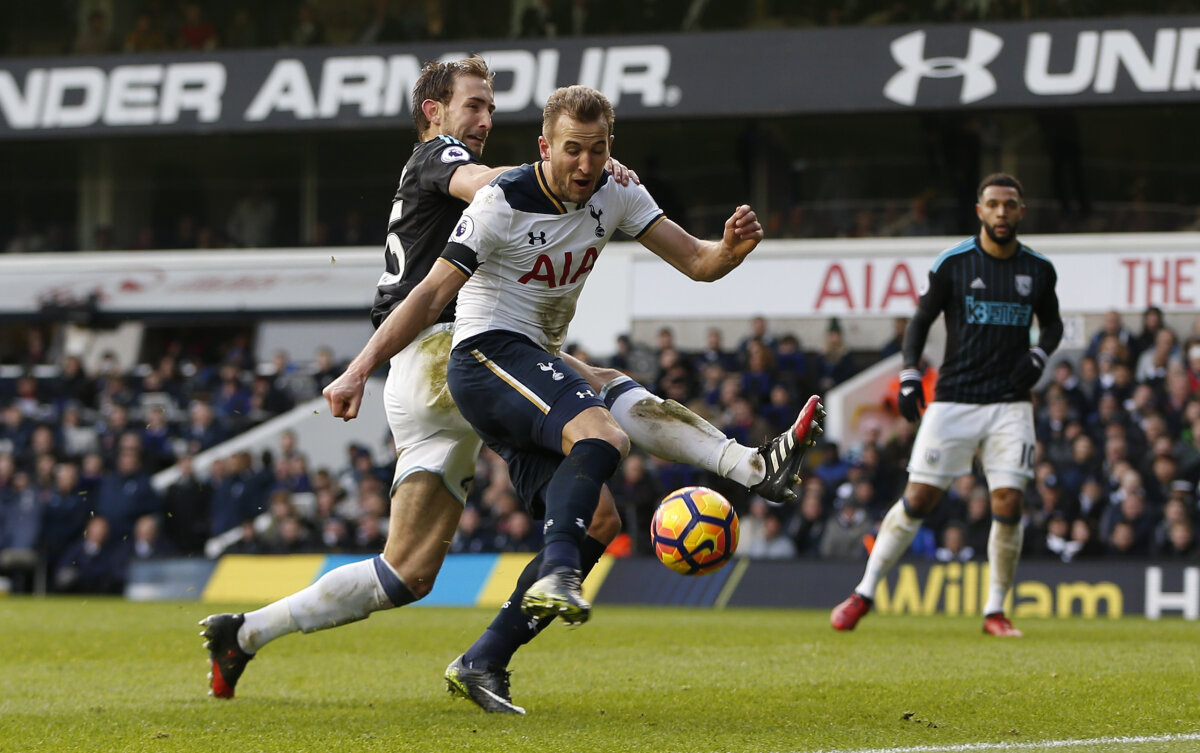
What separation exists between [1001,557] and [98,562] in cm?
1163

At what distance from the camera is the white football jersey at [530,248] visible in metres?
5.50

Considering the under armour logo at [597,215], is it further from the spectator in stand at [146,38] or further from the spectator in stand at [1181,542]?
the spectator in stand at [146,38]

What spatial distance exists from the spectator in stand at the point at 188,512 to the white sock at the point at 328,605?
467 inches

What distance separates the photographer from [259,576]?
16047 millimetres

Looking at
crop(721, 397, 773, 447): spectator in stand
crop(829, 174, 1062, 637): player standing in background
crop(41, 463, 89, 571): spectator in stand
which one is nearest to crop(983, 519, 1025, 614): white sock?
crop(829, 174, 1062, 637): player standing in background

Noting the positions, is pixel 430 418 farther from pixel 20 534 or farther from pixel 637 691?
pixel 20 534

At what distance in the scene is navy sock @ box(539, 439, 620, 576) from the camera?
5102 millimetres

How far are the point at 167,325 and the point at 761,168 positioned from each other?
932 cm

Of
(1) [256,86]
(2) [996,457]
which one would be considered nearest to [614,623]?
Result: (2) [996,457]

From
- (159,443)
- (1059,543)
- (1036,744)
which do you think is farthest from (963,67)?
(1036,744)

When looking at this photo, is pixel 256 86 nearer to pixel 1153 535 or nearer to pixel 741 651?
pixel 1153 535

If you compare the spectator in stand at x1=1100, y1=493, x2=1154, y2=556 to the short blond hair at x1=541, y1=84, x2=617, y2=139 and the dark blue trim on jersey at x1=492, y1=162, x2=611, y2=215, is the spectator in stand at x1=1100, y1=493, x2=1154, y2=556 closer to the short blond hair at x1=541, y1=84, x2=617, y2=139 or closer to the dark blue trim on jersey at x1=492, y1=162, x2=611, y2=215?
the dark blue trim on jersey at x1=492, y1=162, x2=611, y2=215

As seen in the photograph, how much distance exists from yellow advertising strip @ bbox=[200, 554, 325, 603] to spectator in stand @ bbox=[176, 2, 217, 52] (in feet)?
31.3

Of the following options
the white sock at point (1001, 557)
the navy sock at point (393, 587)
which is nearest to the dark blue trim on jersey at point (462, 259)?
the navy sock at point (393, 587)
